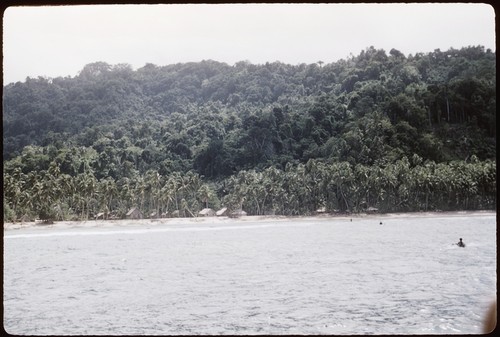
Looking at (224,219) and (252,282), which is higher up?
(224,219)

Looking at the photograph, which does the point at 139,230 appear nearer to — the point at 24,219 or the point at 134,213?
the point at 134,213

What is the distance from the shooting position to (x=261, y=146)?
165 feet

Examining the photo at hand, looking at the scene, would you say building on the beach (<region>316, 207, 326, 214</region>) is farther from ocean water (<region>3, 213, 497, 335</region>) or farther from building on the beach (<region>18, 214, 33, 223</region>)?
building on the beach (<region>18, 214, 33, 223</region>)

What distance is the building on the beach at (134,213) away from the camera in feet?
128

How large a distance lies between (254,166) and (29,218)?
19895 millimetres

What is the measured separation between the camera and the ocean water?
12117 mm

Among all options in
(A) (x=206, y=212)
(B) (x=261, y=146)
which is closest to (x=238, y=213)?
(A) (x=206, y=212)

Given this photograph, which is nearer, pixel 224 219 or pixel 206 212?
pixel 206 212

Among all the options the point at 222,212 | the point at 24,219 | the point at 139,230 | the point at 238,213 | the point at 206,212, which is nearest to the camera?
the point at 24,219

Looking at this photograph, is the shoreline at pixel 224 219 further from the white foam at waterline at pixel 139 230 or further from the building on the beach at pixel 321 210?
the white foam at waterline at pixel 139 230

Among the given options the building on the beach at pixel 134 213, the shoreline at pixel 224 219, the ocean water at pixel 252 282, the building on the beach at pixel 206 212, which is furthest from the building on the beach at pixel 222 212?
the ocean water at pixel 252 282

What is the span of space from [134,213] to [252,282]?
22969 mm

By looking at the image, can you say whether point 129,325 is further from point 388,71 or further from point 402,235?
point 388,71

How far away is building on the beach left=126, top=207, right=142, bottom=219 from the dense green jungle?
1.70 feet
